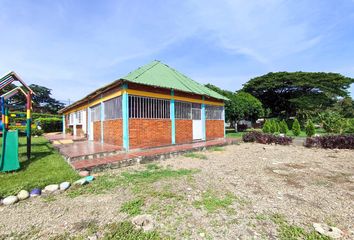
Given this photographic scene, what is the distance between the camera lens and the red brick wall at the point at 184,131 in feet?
31.0

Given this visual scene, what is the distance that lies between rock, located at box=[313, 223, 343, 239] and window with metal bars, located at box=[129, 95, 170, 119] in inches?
258

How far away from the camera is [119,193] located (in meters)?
3.65

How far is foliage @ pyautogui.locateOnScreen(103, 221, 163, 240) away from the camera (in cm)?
224

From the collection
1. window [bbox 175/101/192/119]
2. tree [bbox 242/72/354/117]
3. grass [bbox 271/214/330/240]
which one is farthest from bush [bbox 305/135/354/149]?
tree [bbox 242/72/354/117]

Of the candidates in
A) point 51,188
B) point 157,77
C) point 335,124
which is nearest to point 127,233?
point 51,188

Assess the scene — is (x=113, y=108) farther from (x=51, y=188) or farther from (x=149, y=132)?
(x=51, y=188)

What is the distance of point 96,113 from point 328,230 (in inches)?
423

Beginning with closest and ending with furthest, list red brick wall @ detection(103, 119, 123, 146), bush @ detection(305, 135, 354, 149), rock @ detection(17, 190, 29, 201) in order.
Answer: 1. rock @ detection(17, 190, 29, 201)
2. red brick wall @ detection(103, 119, 123, 146)
3. bush @ detection(305, 135, 354, 149)

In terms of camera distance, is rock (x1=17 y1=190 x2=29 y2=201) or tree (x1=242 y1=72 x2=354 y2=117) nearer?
rock (x1=17 y1=190 x2=29 y2=201)

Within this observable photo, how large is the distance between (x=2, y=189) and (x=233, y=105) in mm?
18116

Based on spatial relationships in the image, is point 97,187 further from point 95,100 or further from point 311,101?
point 311,101

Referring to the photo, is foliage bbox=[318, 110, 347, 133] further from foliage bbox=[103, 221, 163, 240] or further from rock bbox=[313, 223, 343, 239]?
foliage bbox=[103, 221, 163, 240]

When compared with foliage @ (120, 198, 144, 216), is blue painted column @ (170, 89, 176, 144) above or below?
above

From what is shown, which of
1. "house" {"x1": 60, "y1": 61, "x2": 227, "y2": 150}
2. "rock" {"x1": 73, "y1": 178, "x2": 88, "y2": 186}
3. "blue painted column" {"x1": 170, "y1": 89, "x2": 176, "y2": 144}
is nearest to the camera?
"rock" {"x1": 73, "y1": 178, "x2": 88, "y2": 186}
